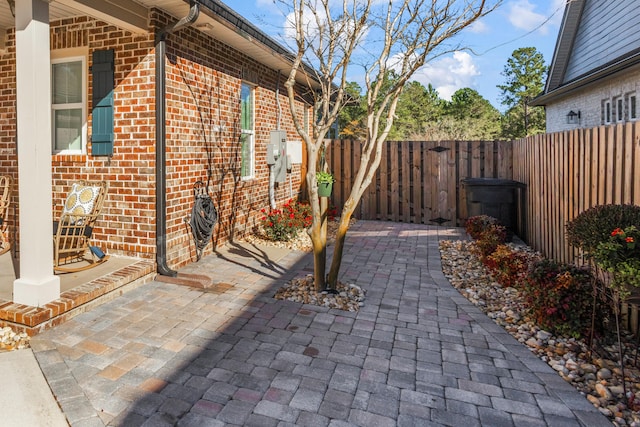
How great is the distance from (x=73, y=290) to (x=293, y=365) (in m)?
2.29

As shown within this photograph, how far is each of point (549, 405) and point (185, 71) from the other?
5.07 metres

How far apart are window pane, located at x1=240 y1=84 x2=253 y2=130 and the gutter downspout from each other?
2221 millimetres

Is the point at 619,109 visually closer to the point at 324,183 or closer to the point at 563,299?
the point at 324,183

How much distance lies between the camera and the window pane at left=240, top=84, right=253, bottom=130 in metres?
7.08

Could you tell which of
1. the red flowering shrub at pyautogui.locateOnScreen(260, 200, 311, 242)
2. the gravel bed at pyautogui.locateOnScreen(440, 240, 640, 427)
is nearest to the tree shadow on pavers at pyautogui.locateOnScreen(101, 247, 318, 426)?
the gravel bed at pyautogui.locateOnScreen(440, 240, 640, 427)

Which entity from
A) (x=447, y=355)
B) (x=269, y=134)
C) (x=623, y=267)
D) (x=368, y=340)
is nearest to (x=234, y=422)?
(x=368, y=340)

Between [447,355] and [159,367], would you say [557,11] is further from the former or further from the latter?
[159,367]

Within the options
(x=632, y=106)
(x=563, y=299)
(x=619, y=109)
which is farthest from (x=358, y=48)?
(x=619, y=109)

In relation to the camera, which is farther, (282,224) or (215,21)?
(282,224)

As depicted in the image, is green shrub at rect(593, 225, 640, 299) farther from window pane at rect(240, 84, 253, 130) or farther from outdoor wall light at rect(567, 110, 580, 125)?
outdoor wall light at rect(567, 110, 580, 125)

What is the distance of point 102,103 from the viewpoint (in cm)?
501

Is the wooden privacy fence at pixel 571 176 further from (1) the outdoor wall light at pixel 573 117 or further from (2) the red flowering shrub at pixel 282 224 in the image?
(1) the outdoor wall light at pixel 573 117

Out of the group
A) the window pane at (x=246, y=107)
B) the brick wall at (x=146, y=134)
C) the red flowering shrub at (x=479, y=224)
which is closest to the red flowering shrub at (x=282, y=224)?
the brick wall at (x=146, y=134)

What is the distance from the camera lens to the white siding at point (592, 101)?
28.3 feet
